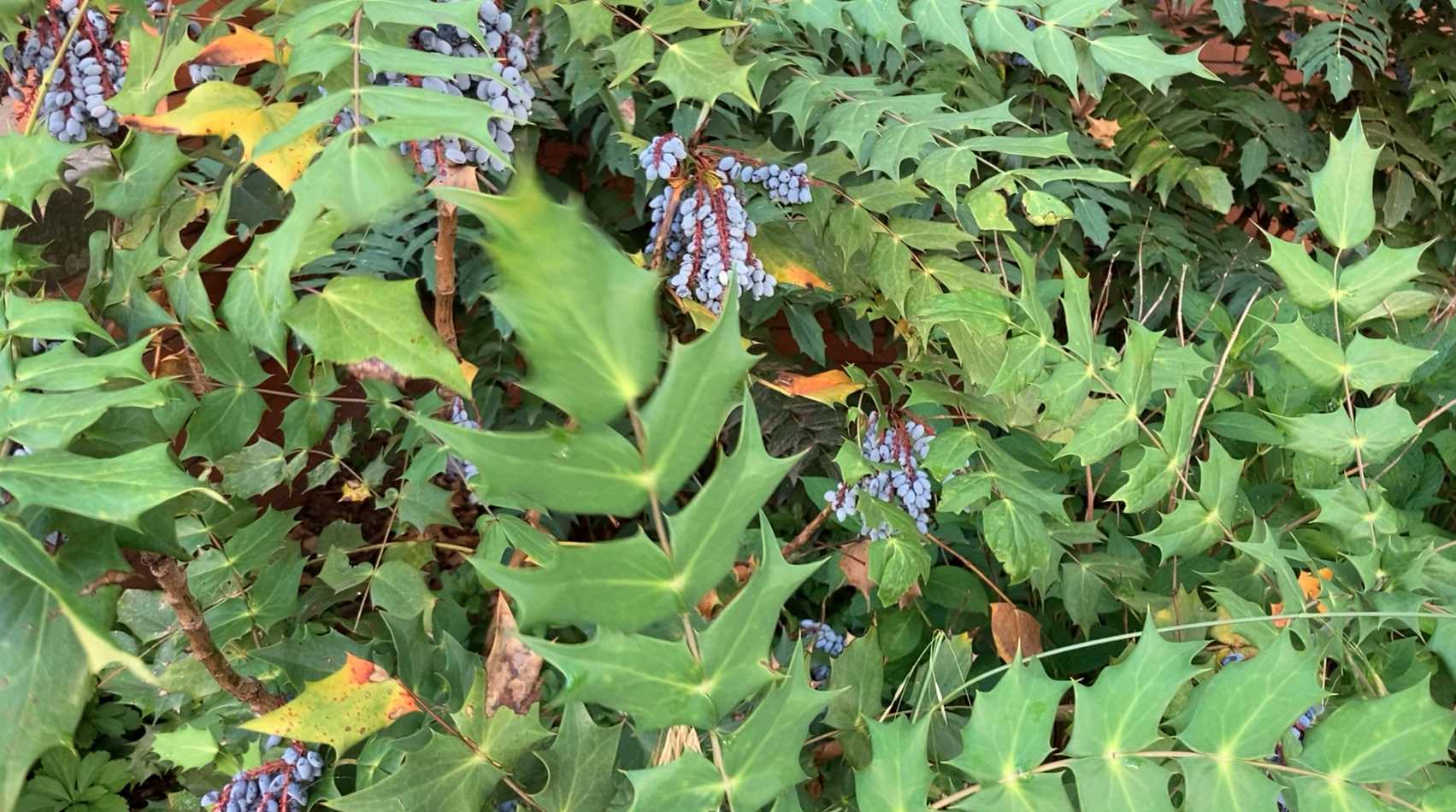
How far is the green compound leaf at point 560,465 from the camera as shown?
0.75 ft

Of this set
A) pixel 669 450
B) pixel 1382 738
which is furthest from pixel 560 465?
pixel 1382 738

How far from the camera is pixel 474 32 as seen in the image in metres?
0.39

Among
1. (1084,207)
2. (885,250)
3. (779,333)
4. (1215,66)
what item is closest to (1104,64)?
(885,250)

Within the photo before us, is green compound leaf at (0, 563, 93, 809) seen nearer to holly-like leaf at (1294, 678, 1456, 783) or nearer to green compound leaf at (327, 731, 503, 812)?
green compound leaf at (327, 731, 503, 812)

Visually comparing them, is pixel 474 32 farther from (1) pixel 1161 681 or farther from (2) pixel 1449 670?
(2) pixel 1449 670

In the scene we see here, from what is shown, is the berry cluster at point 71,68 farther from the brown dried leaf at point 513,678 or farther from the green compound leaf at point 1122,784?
the green compound leaf at point 1122,784

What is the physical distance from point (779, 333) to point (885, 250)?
34.6 inches

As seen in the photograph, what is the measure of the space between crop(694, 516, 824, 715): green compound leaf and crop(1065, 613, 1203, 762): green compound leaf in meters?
0.14

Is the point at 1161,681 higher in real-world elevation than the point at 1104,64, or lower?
lower

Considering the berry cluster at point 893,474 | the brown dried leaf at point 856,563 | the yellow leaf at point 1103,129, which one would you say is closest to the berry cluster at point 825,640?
the brown dried leaf at point 856,563

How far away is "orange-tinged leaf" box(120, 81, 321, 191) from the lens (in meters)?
0.47

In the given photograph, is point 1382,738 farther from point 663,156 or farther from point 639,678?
point 663,156

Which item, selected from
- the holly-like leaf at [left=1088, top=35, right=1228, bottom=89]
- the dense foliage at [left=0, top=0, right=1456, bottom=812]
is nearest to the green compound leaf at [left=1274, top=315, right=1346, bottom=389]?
the dense foliage at [left=0, top=0, right=1456, bottom=812]

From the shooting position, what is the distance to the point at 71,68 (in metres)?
0.54
